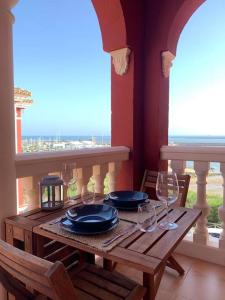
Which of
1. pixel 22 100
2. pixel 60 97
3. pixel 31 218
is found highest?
pixel 60 97

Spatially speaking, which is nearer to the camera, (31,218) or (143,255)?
(143,255)

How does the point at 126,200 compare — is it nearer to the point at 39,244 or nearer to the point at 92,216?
the point at 92,216

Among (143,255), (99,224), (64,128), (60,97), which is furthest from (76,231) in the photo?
(60,97)

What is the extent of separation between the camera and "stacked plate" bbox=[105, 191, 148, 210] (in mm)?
1368

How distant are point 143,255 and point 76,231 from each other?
313 millimetres

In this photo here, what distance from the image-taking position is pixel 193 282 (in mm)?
1820

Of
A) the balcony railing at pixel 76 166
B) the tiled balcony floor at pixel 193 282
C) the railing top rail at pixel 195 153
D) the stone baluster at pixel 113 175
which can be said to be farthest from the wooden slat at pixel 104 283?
the railing top rail at pixel 195 153

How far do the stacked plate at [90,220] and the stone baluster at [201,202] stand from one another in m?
1.14

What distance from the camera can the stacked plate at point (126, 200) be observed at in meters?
1.37

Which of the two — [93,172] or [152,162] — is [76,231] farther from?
[152,162]

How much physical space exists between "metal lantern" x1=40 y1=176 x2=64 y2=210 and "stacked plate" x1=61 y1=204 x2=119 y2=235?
10.8 inches

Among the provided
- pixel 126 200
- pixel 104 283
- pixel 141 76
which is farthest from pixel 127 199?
pixel 141 76

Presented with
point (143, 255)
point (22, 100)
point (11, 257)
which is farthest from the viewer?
point (22, 100)

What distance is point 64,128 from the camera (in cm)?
2142
